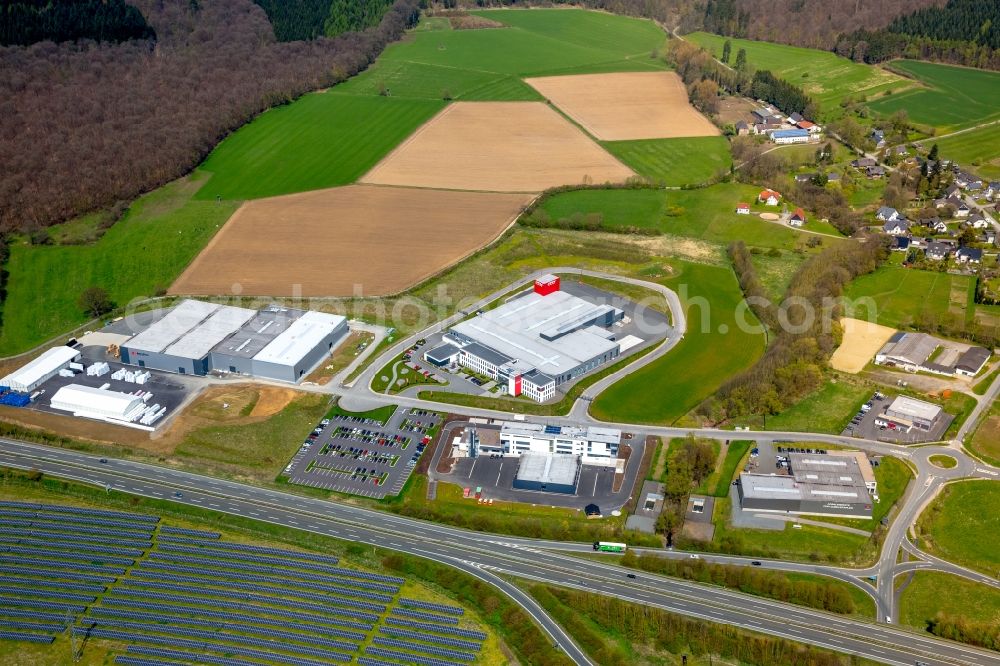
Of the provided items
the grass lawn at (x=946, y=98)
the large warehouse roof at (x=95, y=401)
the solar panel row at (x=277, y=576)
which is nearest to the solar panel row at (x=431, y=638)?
the solar panel row at (x=277, y=576)

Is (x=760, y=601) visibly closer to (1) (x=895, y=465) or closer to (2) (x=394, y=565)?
(1) (x=895, y=465)

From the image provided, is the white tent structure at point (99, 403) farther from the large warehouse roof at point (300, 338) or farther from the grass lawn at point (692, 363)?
the grass lawn at point (692, 363)

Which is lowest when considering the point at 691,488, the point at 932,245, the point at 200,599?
the point at 200,599

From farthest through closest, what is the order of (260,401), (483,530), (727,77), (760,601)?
(727,77) < (260,401) < (483,530) < (760,601)

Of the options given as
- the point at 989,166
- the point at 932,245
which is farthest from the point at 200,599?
the point at 989,166

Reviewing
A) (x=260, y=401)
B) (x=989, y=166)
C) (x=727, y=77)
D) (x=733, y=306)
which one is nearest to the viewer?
(x=260, y=401)

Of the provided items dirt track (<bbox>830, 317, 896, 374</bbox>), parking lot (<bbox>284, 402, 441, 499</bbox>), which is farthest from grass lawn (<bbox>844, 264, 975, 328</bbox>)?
parking lot (<bbox>284, 402, 441, 499</bbox>)
